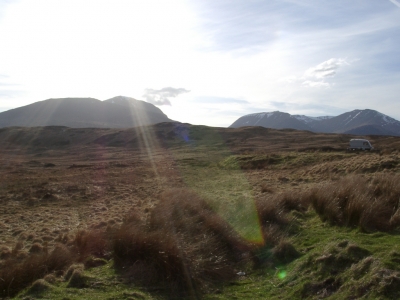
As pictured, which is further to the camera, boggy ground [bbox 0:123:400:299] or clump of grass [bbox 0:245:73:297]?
clump of grass [bbox 0:245:73:297]

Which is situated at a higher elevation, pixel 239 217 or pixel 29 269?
pixel 239 217

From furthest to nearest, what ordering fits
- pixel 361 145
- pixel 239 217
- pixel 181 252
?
1. pixel 361 145
2. pixel 239 217
3. pixel 181 252

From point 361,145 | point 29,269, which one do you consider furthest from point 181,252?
point 361,145

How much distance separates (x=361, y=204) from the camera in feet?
26.6

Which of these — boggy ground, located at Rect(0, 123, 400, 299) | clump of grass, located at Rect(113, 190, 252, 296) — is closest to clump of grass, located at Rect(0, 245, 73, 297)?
boggy ground, located at Rect(0, 123, 400, 299)

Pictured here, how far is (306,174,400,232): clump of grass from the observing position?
766 cm

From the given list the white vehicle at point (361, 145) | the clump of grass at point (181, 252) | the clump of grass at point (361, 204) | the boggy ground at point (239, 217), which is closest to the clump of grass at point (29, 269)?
the boggy ground at point (239, 217)

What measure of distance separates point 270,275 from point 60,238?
7.29 m

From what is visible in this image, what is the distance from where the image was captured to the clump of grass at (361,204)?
25.1 feet

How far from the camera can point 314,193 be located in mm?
10336

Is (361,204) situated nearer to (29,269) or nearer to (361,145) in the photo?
(29,269)

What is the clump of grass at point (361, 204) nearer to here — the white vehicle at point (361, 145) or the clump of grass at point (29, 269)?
the clump of grass at point (29, 269)

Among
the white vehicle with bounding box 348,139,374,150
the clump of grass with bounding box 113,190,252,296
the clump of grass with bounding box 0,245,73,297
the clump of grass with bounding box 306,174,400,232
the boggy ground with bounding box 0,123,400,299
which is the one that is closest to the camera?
the boggy ground with bounding box 0,123,400,299

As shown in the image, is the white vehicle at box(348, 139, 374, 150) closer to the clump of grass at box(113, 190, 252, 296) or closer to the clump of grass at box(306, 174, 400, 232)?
the clump of grass at box(306, 174, 400, 232)
